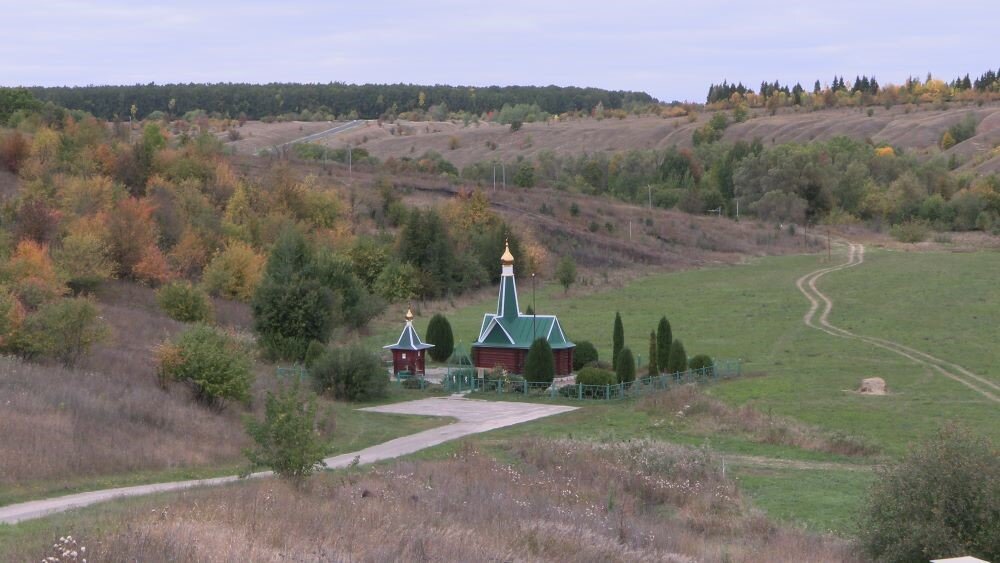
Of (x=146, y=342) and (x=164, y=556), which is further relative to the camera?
(x=146, y=342)

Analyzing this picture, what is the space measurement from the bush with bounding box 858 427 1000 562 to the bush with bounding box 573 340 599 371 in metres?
28.0

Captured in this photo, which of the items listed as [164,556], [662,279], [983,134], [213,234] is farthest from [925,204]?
[164,556]

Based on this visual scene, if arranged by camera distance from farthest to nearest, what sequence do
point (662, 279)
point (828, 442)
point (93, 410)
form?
point (662, 279) < point (828, 442) < point (93, 410)

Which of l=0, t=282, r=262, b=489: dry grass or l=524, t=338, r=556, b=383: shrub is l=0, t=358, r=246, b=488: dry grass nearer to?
l=0, t=282, r=262, b=489: dry grass

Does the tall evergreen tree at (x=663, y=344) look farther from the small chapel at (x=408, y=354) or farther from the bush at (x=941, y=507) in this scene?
the bush at (x=941, y=507)

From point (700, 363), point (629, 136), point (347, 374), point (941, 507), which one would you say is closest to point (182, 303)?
point (347, 374)

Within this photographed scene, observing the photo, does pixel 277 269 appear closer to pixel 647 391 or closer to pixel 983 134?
pixel 647 391

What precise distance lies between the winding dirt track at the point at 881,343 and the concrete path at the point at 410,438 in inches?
598

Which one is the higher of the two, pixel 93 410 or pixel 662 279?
pixel 93 410

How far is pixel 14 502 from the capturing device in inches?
746

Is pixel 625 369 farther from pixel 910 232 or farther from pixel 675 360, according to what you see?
pixel 910 232

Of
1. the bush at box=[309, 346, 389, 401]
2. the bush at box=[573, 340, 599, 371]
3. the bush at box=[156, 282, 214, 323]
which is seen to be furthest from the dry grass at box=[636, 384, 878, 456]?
the bush at box=[156, 282, 214, 323]

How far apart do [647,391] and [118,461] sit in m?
20.4

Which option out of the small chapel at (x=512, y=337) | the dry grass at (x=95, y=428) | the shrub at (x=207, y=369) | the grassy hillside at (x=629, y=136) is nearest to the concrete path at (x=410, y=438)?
the dry grass at (x=95, y=428)
